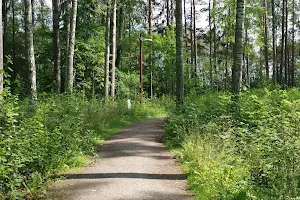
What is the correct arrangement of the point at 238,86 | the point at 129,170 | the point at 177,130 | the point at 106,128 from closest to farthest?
the point at 129,170, the point at 177,130, the point at 238,86, the point at 106,128

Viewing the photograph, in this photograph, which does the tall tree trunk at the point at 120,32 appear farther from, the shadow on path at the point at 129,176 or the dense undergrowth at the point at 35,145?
the shadow on path at the point at 129,176

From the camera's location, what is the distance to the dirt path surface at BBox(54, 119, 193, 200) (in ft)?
20.0

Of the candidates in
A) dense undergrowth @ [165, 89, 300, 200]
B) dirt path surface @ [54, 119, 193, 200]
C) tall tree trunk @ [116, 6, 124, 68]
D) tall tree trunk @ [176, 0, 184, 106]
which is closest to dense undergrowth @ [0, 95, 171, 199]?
dirt path surface @ [54, 119, 193, 200]

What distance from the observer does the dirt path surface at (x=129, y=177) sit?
6090 millimetres

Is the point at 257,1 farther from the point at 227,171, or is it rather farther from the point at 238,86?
the point at 227,171

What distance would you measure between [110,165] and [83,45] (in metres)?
19.8

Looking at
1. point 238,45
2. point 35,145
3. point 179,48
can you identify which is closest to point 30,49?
point 179,48

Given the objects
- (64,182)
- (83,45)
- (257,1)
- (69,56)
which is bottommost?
(64,182)

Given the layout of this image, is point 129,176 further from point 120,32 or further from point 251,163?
point 120,32

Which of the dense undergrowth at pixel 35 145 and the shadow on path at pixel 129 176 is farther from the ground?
the dense undergrowth at pixel 35 145

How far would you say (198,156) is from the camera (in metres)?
7.86

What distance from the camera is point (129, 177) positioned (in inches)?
280

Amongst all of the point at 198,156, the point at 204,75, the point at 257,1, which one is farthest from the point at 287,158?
the point at 204,75

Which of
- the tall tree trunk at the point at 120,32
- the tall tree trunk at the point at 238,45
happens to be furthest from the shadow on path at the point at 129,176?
the tall tree trunk at the point at 120,32
